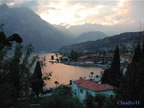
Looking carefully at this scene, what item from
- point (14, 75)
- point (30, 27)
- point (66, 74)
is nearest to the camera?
point (14, 75)

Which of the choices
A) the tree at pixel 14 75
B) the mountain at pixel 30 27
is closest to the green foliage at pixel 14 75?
the tree at pixel 14 75

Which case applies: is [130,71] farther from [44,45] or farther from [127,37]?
[44,45]

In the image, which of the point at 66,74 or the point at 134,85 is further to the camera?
the point at 66,74

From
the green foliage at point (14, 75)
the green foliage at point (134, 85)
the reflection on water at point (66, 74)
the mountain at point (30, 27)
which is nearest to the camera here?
the green foliage at point (14, 75)

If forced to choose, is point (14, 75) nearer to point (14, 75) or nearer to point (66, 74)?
point (14, 75)

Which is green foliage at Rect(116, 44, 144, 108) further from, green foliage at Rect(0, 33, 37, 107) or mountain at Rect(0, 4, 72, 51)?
mountain at Rect(0, 4, 72, 51)

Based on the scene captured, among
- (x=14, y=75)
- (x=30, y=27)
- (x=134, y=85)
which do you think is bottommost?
(x=134, y=85)

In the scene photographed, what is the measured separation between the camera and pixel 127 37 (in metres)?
118

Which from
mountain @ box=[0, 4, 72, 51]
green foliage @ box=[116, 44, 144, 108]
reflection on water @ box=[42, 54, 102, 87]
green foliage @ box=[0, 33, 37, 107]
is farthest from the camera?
mountain @ box=[0, 4, 72, 51]

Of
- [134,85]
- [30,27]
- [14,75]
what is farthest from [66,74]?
[30,27]

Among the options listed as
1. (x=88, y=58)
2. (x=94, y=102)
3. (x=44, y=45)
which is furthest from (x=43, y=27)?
(x=94, y=102)

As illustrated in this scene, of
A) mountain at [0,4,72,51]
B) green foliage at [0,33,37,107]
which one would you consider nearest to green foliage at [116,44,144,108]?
green foliage at [0,33,37,107]

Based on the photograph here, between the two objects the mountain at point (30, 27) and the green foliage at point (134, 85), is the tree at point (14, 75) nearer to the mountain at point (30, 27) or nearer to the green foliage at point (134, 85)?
the green foliage at point (134, 85)

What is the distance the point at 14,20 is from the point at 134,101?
192962 millimetres
